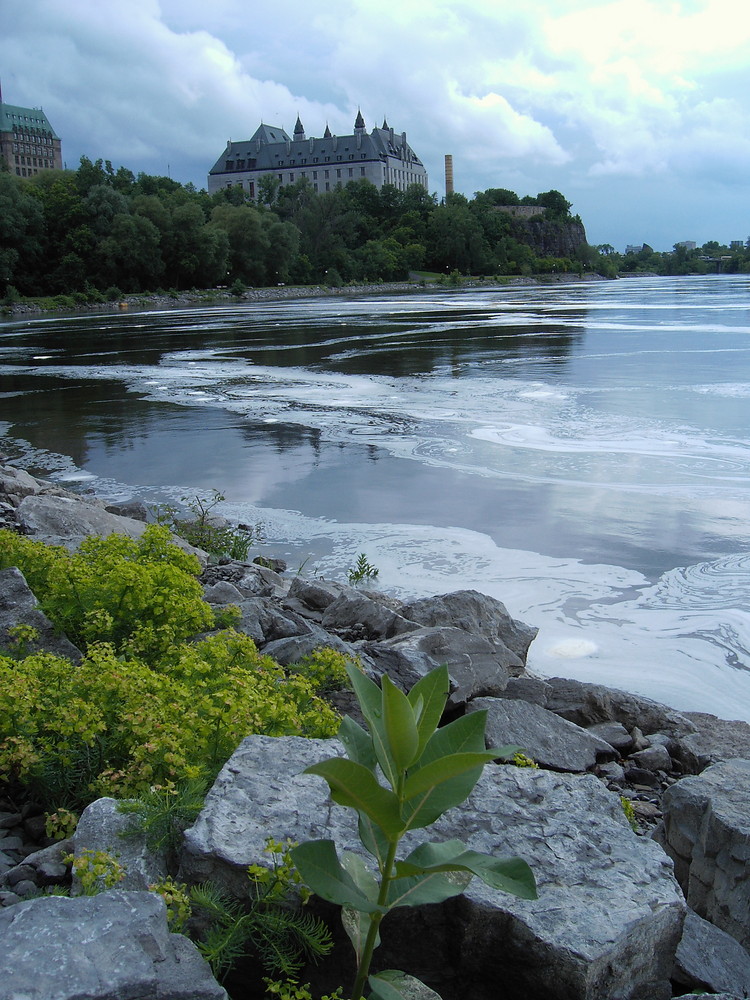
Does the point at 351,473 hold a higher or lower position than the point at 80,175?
lower

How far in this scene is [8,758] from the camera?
3.74m

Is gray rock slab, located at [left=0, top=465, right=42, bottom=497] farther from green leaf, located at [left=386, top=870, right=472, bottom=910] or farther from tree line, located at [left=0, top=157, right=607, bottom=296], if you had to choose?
tree line, located at [left=0, top=157, right=607, bottom=296]

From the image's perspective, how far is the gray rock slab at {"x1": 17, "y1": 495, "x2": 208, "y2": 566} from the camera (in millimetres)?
9039

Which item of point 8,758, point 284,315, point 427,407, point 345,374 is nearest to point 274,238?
point 284,315

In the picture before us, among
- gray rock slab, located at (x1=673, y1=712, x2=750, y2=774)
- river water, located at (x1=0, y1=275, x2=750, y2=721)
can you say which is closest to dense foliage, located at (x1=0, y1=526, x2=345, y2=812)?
gray rock slab, located at (x1=673, y1=712, x2=750, y2=774)

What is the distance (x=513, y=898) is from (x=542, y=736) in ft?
7.92

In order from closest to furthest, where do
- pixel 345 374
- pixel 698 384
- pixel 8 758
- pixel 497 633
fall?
pixel 8 758 < pixel 497 633 < pixel 698 384 < pixel 345 374

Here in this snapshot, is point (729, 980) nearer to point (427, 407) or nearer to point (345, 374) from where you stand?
point (427, 407)

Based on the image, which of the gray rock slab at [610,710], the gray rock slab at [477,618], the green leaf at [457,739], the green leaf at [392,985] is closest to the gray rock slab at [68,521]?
the gray rock slab at [477,618]

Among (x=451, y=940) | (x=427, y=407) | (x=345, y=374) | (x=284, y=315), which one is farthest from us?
(x=284, y=315)

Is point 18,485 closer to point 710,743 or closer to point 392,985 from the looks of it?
point 710,743

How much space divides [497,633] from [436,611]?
551 mm

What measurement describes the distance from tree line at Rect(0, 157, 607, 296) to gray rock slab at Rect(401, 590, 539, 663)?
89.4 m

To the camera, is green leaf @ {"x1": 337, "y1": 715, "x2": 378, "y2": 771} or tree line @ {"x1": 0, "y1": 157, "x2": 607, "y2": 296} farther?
tree line @ {"x1": 0, "y1": 157, "x2": 607, "y2": 296}
